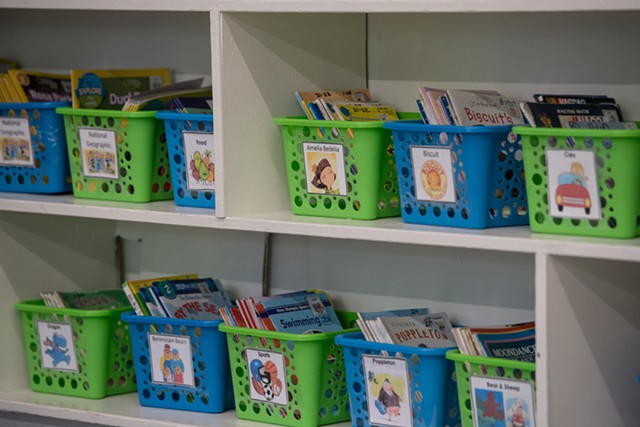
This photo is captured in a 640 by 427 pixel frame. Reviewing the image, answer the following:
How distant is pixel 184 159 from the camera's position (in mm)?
2432

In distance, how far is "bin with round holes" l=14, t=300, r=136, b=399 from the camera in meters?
2.62

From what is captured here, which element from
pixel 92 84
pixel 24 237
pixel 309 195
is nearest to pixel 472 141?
pixel 309 195

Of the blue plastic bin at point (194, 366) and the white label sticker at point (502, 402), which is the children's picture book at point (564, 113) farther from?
the blue plastic bin at point (194, 366)

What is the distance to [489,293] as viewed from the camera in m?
2.38

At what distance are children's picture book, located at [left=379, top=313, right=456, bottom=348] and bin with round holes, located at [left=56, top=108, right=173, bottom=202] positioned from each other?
0.61 meters

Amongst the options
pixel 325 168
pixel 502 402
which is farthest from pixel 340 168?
pixel 502 402

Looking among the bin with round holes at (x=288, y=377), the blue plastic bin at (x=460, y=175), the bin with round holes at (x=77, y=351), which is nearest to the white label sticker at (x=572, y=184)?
the blue plastic bin at (x=460, y=175)

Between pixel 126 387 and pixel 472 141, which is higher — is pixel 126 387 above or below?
below

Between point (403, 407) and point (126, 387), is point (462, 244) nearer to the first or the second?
point (403, 407)

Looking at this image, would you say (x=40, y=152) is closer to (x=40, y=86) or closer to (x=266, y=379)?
(x=40, y=86)

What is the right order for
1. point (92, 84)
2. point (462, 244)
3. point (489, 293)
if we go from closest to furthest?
point (462, 244) → point (489, 293) → point (92, 84)

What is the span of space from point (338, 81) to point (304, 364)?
1.91 feet

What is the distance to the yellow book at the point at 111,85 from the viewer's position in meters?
2.54

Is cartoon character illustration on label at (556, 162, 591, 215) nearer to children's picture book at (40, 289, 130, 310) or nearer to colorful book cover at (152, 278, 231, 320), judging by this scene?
colorful book cover at (152, 278, 231, 320)
